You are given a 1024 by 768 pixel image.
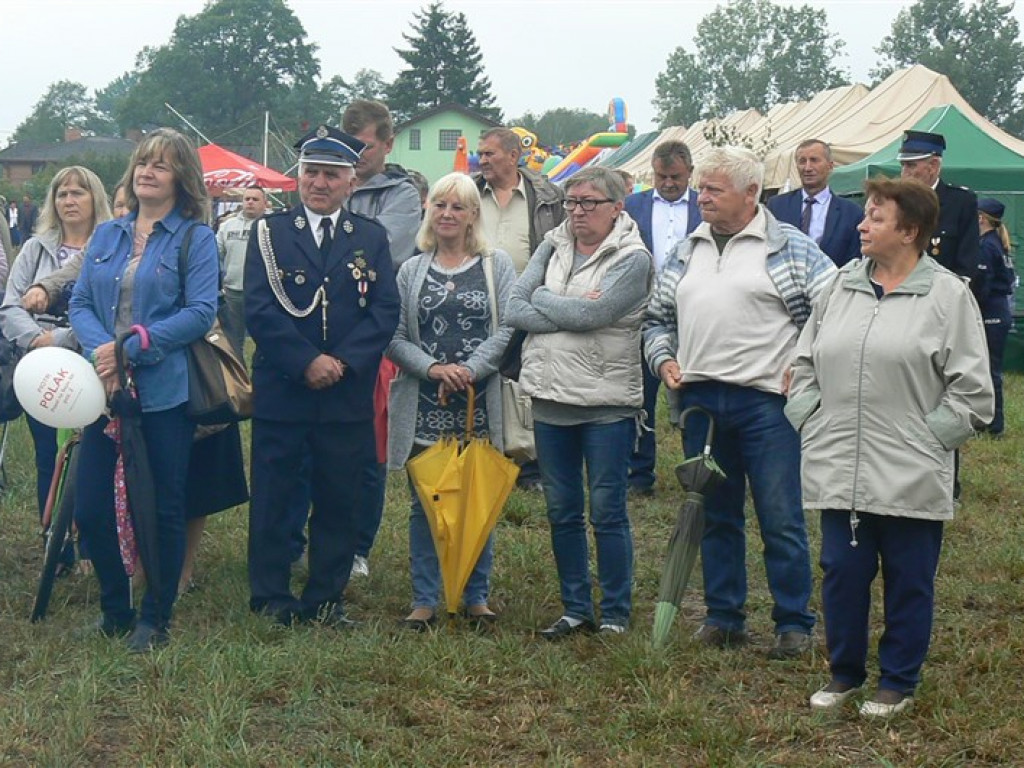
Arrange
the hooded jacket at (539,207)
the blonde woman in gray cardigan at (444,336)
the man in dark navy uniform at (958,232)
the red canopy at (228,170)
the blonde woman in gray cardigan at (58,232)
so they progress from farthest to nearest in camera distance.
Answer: the red canopy at (228,170) < the man in dark navy uniform at (958,232) < the hooded jacket at (539,207) < the blonde woman in gray cardigan at (58,232) < the blonde woman in gray cardigan at (444,336)

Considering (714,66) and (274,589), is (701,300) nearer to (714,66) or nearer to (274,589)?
(274,589)

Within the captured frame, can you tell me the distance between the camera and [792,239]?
5652 mm

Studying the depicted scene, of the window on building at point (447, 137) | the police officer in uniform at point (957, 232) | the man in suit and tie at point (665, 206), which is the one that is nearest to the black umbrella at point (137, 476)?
the man in suit and tie at point (665, 206)

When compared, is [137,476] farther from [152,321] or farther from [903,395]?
[903,395]

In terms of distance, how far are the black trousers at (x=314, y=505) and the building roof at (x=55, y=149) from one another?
10753cm

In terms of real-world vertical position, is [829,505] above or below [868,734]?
above

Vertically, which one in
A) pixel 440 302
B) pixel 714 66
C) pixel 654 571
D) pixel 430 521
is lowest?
pixel 654 571

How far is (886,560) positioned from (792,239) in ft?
4.59

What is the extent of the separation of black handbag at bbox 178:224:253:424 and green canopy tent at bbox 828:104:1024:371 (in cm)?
1122

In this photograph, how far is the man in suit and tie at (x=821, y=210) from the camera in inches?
333

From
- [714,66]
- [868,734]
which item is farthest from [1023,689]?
[714,66]

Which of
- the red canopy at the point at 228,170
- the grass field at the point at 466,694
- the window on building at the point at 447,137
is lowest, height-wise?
the grass field at the point at 466,694

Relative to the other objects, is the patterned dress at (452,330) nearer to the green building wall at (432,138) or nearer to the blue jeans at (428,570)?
the blue jeans at (428,570)

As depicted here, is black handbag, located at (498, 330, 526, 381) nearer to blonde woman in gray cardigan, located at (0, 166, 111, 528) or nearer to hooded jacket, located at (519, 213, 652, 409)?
hooded jacket, located at (519, 213, 652, 409)
